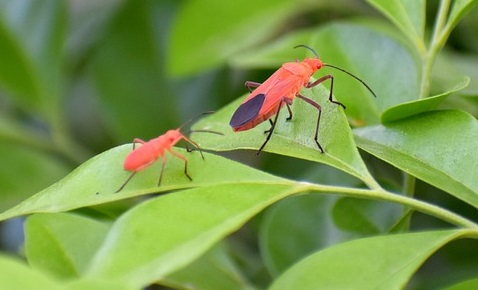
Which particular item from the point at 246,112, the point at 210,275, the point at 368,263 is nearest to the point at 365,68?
the point at 246,112

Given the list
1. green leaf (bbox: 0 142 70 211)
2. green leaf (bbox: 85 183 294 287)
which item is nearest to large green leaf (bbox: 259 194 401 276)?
green leaf (bbox: 85 183 294 287)

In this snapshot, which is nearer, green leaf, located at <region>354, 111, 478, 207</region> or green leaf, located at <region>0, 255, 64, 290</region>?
green leaf, located at <region>0, 255, 64, 290</region>

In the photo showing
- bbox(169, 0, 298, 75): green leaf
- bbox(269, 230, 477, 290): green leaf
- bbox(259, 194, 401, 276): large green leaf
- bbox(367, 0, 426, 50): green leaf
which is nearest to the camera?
bbox(269, 230, 477, 290): green leaf

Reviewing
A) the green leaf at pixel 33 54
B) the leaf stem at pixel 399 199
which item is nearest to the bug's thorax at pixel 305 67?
the leaf stem at pixel 399 199

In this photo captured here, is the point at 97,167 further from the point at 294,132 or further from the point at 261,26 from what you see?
the point at 261,26

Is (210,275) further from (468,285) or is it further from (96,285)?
(96,285)

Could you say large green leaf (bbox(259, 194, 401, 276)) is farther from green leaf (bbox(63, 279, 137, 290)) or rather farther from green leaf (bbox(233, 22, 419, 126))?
green leaf (bbox(63, 279, 137, 290))

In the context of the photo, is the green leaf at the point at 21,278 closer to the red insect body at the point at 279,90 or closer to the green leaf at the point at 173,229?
the green leaf at the point at 173,229
